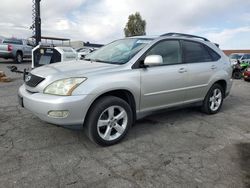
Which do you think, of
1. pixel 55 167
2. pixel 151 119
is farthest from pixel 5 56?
pixel 55 167

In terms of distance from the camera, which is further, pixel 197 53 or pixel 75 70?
pixel 197 53

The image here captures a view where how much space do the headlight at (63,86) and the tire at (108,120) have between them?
1.29 ft

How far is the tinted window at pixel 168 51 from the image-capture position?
13.6 ft

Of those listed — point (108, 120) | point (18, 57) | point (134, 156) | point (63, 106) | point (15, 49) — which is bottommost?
point (134, 156)

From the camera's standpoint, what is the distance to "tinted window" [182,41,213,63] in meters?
4.64

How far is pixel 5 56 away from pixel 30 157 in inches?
593

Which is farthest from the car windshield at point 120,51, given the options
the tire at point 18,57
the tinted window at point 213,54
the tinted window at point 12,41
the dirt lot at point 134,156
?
the tinted window at point 12,41

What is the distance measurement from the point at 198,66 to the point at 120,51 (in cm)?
159

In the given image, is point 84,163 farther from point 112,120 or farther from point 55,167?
point 112,120

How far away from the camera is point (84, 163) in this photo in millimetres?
3057

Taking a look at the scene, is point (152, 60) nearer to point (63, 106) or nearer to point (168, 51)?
point (168, 51)

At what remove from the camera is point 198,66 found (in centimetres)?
474

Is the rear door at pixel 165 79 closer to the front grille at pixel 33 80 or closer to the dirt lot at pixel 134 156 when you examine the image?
the dirt lot at pixel 134 156

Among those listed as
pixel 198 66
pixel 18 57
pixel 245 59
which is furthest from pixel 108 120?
pixel 245 59
